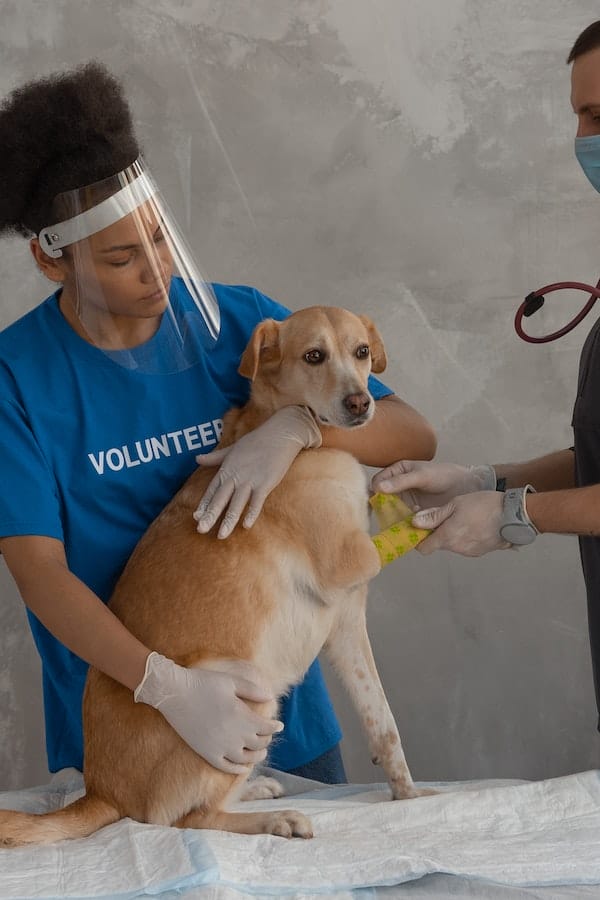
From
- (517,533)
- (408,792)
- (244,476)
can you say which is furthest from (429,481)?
(408,792)

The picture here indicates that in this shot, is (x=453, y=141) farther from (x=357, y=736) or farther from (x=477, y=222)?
(x=357, y=736)

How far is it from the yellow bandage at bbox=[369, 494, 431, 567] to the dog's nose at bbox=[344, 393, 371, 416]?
0.16 meters

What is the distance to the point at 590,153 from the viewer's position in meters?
1.75

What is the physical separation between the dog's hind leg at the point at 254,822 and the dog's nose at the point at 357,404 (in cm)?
66

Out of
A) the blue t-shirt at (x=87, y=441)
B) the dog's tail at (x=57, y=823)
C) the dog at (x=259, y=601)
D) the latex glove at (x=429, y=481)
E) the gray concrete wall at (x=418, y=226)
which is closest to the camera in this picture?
the dog's tail at (x=57, y=823)

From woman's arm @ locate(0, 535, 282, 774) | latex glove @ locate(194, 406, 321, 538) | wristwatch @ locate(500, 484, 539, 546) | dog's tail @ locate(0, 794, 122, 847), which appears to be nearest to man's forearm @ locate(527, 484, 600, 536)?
wristwatch @ locate(500, 484, 539, 546)

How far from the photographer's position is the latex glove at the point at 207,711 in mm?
1513

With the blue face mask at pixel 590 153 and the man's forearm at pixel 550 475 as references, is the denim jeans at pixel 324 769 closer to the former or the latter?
the man's forearm at pixel 550 475

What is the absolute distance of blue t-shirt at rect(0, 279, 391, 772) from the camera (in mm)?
1682

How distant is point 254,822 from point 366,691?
0.35m

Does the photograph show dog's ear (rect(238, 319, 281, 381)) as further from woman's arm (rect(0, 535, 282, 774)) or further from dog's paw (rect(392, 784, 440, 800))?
dog's paw (rect(392, 784, 440, 800))

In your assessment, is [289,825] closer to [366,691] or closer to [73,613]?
[366,691]

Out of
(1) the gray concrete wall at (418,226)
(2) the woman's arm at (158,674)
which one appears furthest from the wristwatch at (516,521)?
(1) the gray concrete wall at (418,226)

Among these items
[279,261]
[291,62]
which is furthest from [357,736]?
[291,62]
